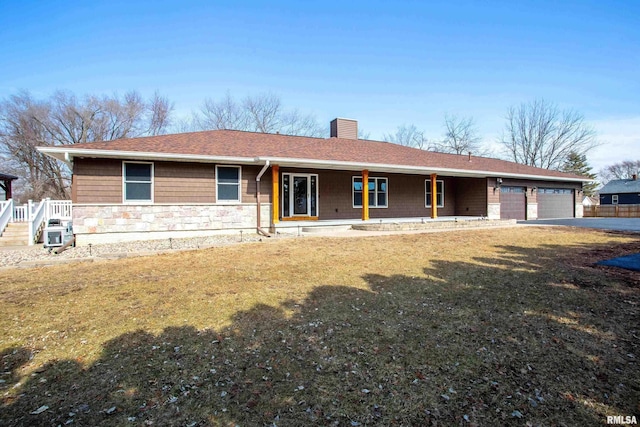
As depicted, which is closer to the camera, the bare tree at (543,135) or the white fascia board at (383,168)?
the white fascia board at (383,168)

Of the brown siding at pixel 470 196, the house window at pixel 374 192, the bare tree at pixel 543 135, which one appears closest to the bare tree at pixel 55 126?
the house window at pixel 374 192

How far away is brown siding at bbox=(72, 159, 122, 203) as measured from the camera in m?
9.56

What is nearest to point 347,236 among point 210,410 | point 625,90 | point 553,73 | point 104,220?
point 104,220

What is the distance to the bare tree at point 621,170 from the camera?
5641 cm

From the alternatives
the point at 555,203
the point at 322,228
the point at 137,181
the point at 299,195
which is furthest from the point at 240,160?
the point at 555,203

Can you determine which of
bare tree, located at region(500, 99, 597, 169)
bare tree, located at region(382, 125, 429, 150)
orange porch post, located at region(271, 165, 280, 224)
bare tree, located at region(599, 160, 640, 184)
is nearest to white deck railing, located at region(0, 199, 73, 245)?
orange porch post, located at region(271, 165, 280, 224)

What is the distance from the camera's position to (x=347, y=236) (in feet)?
33.9

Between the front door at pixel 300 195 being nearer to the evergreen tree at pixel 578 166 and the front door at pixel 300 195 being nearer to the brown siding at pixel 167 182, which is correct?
the brown siding at pixel 167 182

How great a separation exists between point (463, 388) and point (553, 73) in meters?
20.1

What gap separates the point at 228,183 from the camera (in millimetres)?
11375

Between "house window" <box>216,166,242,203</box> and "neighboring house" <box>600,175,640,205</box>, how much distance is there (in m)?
46.3

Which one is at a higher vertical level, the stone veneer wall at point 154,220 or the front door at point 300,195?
the front door at point 300,195

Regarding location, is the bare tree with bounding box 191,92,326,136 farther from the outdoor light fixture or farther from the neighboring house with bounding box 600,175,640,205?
the neighboring house with bounding box 600,175,640,205

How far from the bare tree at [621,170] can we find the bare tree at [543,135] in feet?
115
